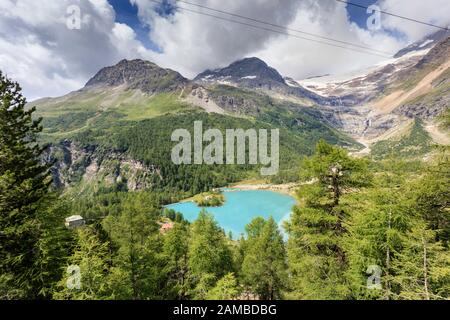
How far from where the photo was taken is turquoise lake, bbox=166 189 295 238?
341ft

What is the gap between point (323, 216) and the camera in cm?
1357

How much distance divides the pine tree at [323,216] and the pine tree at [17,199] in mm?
13439

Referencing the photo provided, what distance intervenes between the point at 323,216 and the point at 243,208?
119 m

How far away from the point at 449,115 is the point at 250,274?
1962 centimetres

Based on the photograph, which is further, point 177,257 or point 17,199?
point 177,257

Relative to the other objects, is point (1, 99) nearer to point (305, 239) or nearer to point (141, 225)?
point (141, 225)

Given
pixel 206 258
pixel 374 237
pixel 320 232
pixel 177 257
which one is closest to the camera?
pixel 374 237

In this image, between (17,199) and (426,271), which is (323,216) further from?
(17,199)

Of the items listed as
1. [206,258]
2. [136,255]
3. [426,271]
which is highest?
[426,271]

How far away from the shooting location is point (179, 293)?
2452 cm

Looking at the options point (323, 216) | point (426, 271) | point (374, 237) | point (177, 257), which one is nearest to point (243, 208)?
point (177, 257)

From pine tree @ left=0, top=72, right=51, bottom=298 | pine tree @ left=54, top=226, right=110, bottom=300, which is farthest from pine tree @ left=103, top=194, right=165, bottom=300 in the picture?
pine tree @ left=0, top=72, right=51, bottom=298

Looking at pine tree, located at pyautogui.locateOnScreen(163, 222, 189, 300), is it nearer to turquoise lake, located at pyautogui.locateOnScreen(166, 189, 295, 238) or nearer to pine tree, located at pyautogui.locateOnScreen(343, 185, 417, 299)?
pine tree, located at pyautogui.locateOnScreen(343, 185, 417, 299)
